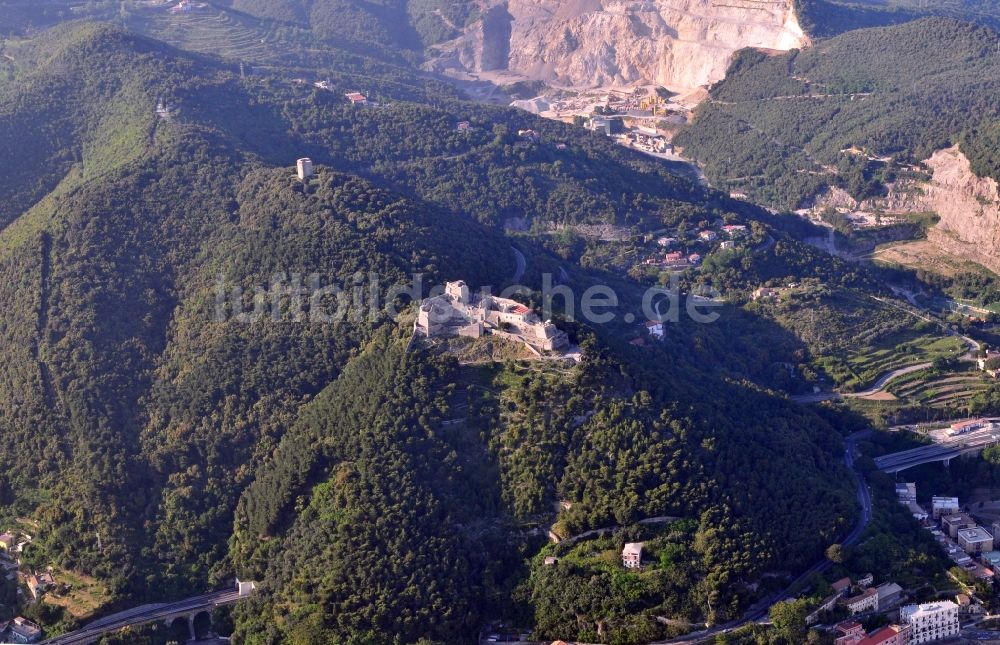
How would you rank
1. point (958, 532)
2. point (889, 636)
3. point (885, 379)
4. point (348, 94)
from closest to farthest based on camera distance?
point (889, 636)
point (958, 532)
point (885, 379)
point (348, 94)

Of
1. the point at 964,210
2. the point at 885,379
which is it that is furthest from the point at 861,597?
the point at 964,210

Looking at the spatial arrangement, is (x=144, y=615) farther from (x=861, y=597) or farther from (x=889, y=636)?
(x=889, y=636)

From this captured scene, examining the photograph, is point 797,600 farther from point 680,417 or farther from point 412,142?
point 412,142

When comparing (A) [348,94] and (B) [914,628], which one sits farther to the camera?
(A) [348,94]

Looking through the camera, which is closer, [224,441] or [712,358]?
[224,441]

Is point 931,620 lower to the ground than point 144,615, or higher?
higher

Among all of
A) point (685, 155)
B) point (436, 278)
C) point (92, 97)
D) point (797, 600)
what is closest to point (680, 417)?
point (797, 600)

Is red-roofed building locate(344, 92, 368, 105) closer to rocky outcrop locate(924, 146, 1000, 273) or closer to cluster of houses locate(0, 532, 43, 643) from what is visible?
rocky outcrop locate(924, 146, 1000, 273)

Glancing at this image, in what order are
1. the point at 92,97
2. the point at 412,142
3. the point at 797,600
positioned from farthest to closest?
the point at 412,142 < the point at 92,97 < the point at 797,600
